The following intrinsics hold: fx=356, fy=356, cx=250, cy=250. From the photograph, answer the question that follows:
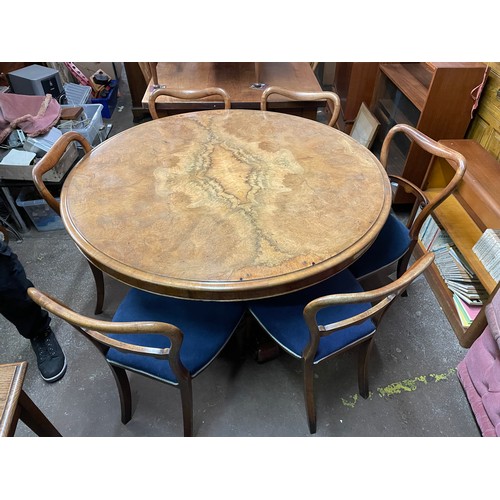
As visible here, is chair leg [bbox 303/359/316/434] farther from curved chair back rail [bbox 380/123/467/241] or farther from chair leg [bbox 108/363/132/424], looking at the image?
curved chair back rail [bbox 380/123/467/241]

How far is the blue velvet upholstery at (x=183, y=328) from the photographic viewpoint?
4.02 feet

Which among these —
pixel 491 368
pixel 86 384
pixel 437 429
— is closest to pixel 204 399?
pixel 86 384

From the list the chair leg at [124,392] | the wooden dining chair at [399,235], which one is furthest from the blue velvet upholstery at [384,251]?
the chair leg at [124,392]

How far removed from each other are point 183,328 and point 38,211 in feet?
5.53

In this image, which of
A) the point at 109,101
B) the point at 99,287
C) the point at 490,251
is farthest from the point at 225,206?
the point at 109,101

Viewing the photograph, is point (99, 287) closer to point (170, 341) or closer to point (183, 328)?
point (183, 328)

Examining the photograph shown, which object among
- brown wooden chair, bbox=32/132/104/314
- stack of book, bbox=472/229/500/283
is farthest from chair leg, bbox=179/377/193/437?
stack of book, bbox=472/229/500/283

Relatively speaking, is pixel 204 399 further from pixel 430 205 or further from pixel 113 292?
pixel 430 205

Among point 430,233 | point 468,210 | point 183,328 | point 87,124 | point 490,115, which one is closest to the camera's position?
point 183,328

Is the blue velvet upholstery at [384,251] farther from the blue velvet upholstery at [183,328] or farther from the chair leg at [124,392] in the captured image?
the chair leg at [124,392]

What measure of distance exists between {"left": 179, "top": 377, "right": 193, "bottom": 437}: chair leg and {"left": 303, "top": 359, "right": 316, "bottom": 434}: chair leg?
16.6 inches

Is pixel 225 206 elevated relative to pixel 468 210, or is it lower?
elevated

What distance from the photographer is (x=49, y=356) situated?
1.70 m

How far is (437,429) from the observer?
4.92 feet
